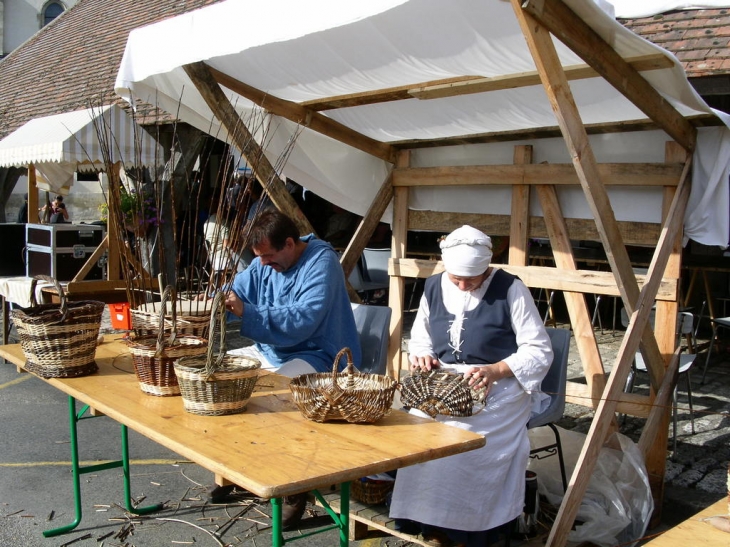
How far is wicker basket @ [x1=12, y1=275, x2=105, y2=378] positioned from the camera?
280 centimetres

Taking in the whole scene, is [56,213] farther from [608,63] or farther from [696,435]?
[608,63]

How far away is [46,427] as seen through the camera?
5129 mm

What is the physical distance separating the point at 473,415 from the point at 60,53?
14.6 m

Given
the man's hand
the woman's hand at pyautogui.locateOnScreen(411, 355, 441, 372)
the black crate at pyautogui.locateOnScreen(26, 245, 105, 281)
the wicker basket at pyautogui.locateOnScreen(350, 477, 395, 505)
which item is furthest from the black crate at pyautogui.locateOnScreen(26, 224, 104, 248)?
the woman's hand at pyautogui.locateOnScreen(411, 355, 441, 372)

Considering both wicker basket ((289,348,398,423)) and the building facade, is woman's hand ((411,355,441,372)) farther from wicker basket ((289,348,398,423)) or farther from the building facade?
the building facade

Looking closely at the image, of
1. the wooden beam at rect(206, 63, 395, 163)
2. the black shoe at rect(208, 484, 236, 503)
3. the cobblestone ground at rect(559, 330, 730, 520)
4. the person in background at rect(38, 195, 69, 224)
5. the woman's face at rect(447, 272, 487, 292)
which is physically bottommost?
the black shoe at rect(208, 484, 236, 503)

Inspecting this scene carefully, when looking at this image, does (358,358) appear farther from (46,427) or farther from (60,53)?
(60,53)

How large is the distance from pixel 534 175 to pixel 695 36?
51.3 inches

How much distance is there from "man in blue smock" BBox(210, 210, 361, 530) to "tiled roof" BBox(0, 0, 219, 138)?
7.28m

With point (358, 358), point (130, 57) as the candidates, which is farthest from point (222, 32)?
point (358, 358)

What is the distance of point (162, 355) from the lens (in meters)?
2.61

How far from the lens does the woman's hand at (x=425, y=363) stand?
3.21 meters

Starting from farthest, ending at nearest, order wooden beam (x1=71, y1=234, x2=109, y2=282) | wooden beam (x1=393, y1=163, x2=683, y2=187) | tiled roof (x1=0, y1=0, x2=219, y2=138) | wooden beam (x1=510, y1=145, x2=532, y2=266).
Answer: tiled roof (x1=0, y1=0, x2=219, y2=138) → wooden beam (x1=71, y1=234, x2=109, y2=282) → wooden beam (x1=510, y1=145, x2=532, y2=266) → wooden beam (x1=393, y1=163, x2=683, y2=187)

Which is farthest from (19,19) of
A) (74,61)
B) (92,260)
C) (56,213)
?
(92,260)
